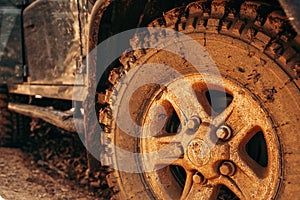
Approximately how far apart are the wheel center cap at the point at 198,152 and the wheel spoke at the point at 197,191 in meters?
0.10

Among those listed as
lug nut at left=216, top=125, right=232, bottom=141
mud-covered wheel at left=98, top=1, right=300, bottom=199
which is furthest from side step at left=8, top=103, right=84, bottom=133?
lug nut at left=216, top=125, right=232, bottom=141

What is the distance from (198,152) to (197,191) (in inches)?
6.8

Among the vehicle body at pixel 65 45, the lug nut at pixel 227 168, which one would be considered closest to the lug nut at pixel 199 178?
the lug nut at pixel 227 168

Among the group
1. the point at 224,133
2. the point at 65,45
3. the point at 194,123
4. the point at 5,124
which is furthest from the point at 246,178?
the point at 5,124

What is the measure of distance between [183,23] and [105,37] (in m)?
0.53

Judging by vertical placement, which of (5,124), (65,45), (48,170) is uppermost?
(65,45)

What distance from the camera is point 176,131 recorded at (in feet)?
8.08

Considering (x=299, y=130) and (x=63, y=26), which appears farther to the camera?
(x=63, y=26)

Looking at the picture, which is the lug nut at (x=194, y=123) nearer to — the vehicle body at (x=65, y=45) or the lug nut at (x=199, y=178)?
the lug nut at (x=199, y=178)

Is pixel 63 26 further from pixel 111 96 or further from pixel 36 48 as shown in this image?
pixel 111 96

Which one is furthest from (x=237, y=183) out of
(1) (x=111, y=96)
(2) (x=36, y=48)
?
(2) (x=36, y=48)

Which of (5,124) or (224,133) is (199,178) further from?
(5,124)

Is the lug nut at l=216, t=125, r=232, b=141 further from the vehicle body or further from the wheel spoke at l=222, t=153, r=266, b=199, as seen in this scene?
the vehicle body

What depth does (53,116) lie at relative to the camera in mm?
3545
